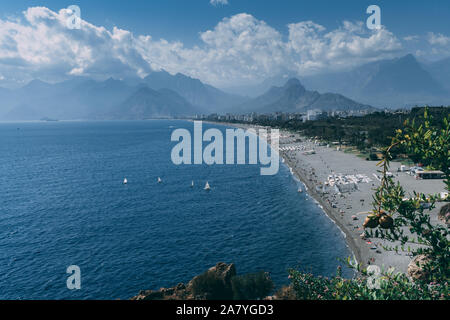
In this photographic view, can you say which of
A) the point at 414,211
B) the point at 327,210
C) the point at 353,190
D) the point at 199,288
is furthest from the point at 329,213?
the point at 414,211

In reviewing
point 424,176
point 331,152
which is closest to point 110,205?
point 424,176

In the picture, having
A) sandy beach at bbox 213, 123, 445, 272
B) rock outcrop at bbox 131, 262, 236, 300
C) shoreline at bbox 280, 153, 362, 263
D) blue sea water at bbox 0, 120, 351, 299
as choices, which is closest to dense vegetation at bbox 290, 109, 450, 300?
sandy beach at bbox 213, 123, 445, 272

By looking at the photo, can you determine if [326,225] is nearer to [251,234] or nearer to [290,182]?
[251,234]

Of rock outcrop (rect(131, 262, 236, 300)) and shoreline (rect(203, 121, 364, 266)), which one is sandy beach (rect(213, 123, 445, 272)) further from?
rock outcrop (rect(131, 262, 236, 300))

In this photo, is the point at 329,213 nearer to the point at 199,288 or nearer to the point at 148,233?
the point at 199,288

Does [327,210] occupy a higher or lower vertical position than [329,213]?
higher
